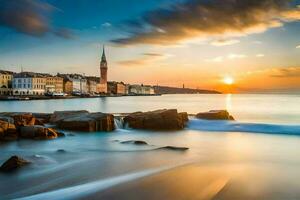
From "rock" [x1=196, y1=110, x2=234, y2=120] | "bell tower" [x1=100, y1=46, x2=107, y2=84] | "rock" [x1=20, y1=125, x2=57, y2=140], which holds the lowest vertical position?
"rock" [x1=20, y1=125, x2=57, y2=140]

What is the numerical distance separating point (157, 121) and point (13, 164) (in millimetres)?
12447

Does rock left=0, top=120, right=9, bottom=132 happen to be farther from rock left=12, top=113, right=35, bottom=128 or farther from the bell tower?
the bell tower

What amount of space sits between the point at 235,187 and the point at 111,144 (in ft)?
26.8

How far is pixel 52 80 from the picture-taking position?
126 metres

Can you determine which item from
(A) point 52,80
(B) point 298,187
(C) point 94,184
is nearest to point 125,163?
(C) point 94,184

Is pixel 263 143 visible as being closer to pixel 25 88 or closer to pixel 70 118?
pixel 70 118

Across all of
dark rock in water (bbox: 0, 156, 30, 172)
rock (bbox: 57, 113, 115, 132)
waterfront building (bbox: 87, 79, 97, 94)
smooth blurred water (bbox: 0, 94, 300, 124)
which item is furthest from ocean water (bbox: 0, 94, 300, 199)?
waterfront building (bbox: 87, 79, 97, 94)

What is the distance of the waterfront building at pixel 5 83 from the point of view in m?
110

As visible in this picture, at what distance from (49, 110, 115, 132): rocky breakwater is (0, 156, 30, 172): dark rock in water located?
930 cm

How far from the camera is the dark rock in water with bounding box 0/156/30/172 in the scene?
9422 millimetres

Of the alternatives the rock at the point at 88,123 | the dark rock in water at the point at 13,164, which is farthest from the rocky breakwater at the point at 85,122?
the dark rock in water at the point at 13,164

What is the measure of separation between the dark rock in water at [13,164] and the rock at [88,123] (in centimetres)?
930

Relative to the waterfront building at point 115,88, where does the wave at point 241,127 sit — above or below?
below

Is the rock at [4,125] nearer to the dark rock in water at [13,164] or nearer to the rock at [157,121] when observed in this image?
the dark rock in water at [13,164]
